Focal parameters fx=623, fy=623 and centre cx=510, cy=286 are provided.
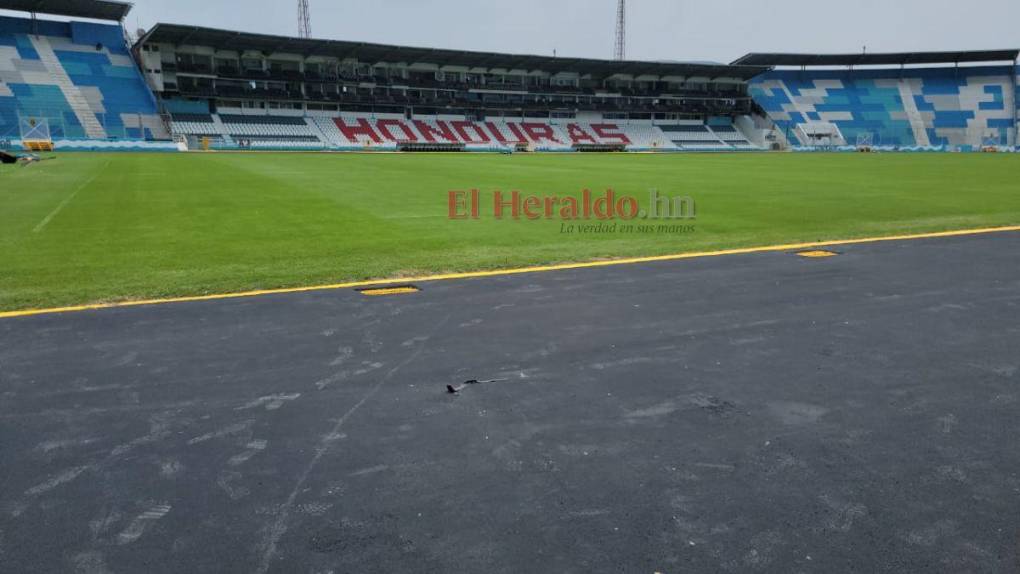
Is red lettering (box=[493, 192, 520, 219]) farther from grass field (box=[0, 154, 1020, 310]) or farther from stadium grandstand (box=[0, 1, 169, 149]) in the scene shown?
stadium grandstand (box=[0, 1, 169, 149])

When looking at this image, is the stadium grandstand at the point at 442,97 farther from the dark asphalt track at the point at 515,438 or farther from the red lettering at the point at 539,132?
the dark asphalt track at the point at 515,438

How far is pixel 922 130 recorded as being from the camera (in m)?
77.9

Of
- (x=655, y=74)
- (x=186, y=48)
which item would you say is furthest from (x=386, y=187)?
(x=655, y=74)

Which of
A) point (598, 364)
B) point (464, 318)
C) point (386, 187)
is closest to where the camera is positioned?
point (598, 364)

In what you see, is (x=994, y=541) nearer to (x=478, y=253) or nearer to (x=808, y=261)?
(x=808, y=261)

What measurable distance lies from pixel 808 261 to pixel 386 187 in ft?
48.3

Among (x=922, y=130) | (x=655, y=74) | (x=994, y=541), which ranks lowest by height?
(x=994, y=541)

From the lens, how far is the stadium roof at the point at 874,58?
257ft

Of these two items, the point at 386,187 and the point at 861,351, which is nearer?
the point at 861,351

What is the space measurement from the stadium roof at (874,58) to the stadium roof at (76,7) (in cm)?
7133

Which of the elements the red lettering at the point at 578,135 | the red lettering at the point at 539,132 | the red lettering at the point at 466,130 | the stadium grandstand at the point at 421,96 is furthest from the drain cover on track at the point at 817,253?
the red lettering at the point at 578,135

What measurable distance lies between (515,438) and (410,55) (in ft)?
236

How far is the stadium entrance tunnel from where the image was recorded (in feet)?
22.8

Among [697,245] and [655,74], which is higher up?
[655,74]
